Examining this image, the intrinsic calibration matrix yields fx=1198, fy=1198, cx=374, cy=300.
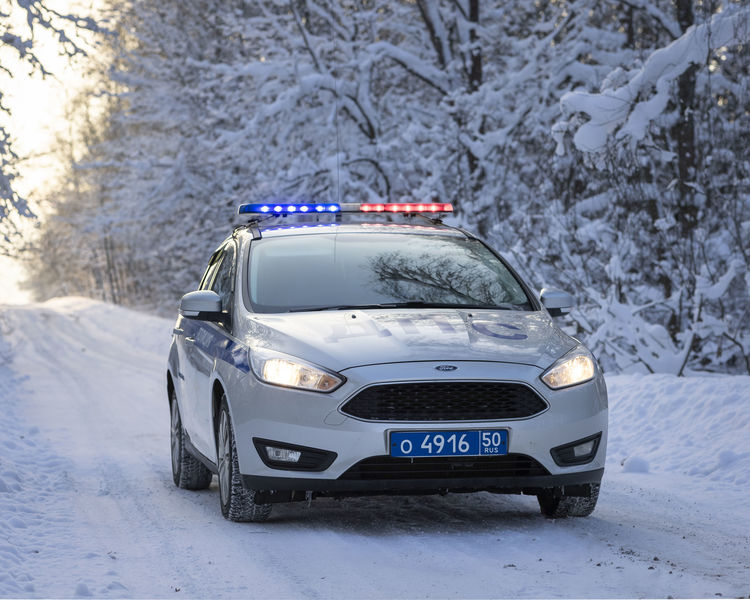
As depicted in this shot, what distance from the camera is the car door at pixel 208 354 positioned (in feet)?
22.2

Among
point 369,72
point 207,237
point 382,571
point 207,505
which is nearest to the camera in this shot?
point 382,571

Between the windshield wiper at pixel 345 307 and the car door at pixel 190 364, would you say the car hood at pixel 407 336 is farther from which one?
the car door at pixel 190 364

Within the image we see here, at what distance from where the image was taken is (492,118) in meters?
19.8

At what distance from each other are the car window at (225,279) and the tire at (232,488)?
85 cm

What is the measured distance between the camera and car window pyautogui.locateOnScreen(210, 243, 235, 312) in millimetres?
7148

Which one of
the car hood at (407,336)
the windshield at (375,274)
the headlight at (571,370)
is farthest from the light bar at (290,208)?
the headlight at (571,370)

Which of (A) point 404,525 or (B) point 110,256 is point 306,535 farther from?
(B) point 110,256

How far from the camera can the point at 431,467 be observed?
19.0ft

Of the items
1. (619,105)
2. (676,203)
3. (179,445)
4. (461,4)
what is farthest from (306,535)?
(461,4)

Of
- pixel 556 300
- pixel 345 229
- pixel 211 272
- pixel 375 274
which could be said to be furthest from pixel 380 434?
pixel 211 272

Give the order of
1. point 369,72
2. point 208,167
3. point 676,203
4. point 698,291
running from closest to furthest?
point 698,291, point 676,203, point 369,72, point 208,167

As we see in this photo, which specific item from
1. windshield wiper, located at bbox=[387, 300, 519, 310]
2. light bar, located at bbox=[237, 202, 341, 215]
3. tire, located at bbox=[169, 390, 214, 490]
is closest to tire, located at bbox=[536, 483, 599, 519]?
windshield wiper, located at bbox=[387, 300, 519, 310]

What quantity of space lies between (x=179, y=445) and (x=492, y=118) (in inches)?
501

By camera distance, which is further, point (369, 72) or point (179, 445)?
point (369, 72)
